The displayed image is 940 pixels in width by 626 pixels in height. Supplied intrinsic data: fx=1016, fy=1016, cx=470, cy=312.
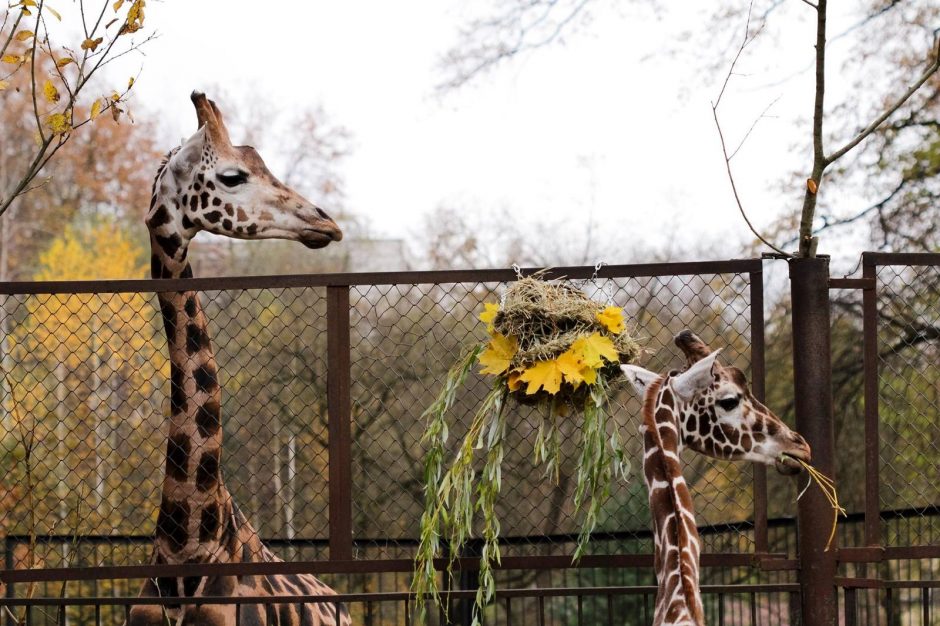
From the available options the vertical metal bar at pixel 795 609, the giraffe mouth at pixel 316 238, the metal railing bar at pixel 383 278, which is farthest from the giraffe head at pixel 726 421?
the giraffe mouth at pixel 316 238

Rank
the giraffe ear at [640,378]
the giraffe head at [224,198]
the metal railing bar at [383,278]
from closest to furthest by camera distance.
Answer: the giraffe ear at [640,378]
the metal railing bar at [383,278]
the giraffe head at [224,198]

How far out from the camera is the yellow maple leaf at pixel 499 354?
3.33m

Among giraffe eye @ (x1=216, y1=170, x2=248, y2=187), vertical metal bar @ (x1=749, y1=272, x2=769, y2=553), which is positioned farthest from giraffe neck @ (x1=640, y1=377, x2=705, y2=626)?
giraffe eye @ (x1=216, y1=170, x2=248, y2=187)

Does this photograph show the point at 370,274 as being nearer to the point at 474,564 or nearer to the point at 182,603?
the point at 474,564

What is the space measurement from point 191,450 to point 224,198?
1015 millimetres

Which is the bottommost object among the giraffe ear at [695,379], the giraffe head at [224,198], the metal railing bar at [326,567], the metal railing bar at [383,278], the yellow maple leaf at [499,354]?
the metal railing bar at [326,567]

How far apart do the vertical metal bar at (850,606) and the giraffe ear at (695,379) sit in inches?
46.2

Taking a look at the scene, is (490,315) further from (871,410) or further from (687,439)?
(871,410)

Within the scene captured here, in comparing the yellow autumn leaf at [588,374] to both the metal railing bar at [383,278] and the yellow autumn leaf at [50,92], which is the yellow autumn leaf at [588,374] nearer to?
the metal railing bar at [383,278]

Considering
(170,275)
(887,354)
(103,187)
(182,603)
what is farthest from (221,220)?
(103,187)

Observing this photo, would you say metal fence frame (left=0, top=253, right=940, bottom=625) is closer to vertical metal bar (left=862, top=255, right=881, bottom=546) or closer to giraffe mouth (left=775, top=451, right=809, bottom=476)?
vertical metal bar (left=862, top=255, right=881, bottom=546)

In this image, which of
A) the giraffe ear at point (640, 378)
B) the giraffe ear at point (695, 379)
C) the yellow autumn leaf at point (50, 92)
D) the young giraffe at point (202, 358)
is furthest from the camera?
the young giraffe at point (202, 358)

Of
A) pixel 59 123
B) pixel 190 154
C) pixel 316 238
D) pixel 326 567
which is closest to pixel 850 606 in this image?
pixel 326 567

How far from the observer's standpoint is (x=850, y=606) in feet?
12.0
